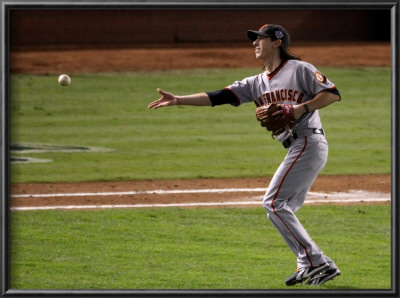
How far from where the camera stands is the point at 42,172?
12.4 m

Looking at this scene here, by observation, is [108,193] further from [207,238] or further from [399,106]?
[399,106]

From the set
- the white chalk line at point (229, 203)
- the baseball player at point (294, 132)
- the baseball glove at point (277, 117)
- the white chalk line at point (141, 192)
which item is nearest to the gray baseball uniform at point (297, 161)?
the baseball player at point (294, 132)

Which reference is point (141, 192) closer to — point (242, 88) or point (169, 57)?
point (242, 88)

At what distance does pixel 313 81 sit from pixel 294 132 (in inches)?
16.4

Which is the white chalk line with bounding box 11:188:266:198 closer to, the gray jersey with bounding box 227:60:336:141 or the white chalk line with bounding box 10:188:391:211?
the white chalk line with bounding box 10:188:391:211

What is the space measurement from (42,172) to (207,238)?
16.4 ft

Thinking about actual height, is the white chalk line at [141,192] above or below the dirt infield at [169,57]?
above

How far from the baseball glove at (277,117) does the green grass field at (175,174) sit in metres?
1.15

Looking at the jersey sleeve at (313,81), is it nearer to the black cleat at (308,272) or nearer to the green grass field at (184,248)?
the black cleat at (308,272)

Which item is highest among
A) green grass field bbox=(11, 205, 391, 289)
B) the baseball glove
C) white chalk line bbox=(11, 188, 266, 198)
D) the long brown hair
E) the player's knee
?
the long brown hair

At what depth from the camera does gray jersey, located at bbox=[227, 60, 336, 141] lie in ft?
19.3

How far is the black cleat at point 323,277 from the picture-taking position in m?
5.89

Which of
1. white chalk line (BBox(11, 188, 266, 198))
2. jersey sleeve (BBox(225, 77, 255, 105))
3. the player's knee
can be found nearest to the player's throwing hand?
jersey sleeve (BBox(225, 77, 255, 105))

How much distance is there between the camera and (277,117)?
229 inches
